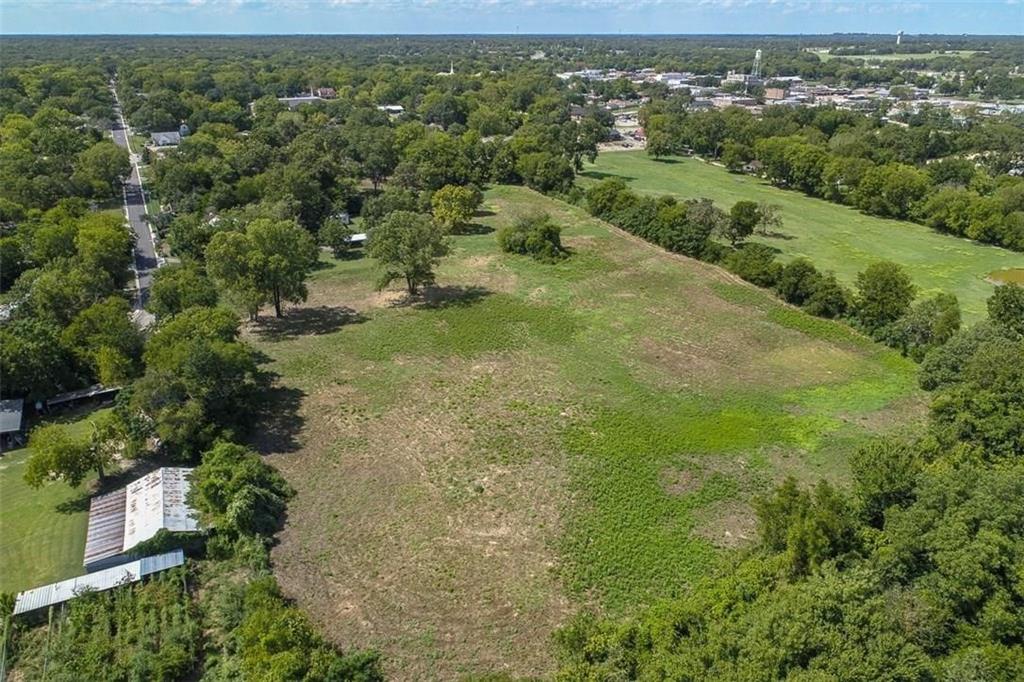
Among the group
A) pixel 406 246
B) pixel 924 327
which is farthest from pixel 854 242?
pixel 406 246

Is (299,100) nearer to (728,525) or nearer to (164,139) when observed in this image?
(164,139)

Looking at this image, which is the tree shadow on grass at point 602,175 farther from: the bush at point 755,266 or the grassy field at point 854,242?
the bush at point 755,266

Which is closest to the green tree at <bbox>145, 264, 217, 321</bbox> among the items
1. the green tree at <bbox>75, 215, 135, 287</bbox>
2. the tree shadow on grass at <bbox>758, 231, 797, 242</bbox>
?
the green tree at <bbox>75, 215, 135, 287</bbox>

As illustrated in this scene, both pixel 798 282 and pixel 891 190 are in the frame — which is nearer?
pixel 798 282

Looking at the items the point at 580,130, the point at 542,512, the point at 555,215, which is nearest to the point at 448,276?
the point at 555,215

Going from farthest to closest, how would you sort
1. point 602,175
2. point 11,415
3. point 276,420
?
point 602,175 < point 276,420 < point 11,415

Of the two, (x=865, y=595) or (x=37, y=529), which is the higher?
(x=865, y=595)

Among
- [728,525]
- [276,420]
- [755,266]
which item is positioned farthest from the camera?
[755,266]
